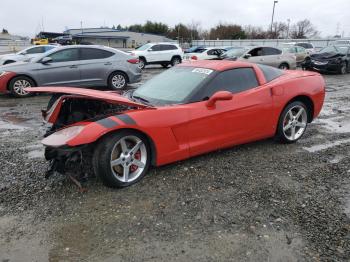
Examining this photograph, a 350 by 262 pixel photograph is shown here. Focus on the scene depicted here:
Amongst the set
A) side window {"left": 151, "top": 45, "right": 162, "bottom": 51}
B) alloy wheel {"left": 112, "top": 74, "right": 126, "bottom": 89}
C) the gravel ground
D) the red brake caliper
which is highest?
side window {"left": 151, "top": 45, "right": 162, "bottom": 51}

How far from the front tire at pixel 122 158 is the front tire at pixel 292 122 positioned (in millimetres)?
2323

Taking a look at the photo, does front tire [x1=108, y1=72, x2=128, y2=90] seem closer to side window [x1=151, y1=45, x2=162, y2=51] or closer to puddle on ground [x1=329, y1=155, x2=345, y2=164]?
puddle on ground [x1=329, y1=155, x2=345, y2=164]

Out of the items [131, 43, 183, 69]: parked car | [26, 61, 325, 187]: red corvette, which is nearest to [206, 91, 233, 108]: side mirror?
[26, 61, 325, 187]: red corvette

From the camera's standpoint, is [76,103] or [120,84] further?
[120,84]

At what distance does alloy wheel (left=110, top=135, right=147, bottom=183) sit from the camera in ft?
13.0

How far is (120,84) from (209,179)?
783 centimetres

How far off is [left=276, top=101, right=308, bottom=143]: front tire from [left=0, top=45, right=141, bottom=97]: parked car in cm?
694

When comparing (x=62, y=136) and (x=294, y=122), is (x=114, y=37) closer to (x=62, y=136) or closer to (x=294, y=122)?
(x=294, y=122)

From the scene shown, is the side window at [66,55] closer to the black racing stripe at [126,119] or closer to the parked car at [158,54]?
the black racing stripe at [126,119]

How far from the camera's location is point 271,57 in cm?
1659

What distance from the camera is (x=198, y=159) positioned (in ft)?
15.9

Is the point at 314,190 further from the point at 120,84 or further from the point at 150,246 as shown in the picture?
the point at 120,84

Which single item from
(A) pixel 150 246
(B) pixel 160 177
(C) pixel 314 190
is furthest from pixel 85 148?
(C) pixel 314 190

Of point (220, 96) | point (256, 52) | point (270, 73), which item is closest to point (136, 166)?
point (220, 96)
